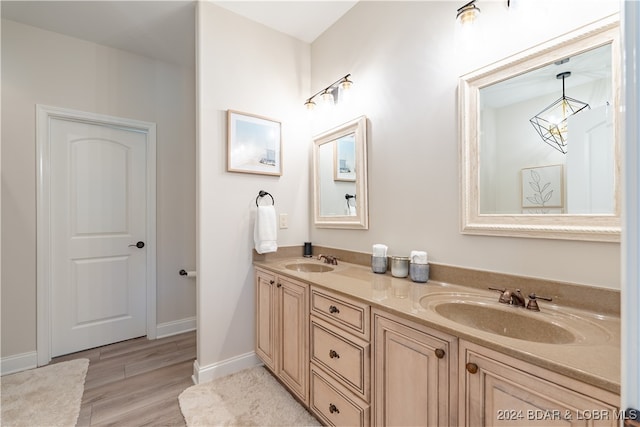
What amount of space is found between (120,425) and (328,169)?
209 cm

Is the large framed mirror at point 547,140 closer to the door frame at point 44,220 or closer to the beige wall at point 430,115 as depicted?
the beige wall at point 430,115

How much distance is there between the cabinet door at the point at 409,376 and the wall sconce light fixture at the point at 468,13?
138 cm

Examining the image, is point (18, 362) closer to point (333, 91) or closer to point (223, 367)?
point (223, 367)

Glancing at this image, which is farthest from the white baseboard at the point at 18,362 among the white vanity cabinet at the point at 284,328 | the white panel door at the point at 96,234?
the white vanity cabinet at the point at 284,328

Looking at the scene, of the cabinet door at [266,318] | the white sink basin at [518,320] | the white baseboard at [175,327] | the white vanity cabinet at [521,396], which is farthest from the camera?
the white baseboard at [175,327]

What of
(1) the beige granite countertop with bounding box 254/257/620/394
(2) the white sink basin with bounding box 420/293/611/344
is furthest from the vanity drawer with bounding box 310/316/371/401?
(2) the white sink basin with bounding box 420/293/611/344

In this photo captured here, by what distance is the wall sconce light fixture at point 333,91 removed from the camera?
2.04 metres

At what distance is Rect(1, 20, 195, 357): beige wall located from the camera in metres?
2.14

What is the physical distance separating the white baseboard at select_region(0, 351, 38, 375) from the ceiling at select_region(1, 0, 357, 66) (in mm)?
2606

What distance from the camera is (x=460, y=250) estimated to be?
4.66ft

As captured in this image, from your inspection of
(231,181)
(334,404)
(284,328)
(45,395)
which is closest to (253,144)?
(231,181)

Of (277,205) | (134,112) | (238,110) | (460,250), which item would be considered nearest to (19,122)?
(134,112)

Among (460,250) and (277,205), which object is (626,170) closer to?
(460,250)

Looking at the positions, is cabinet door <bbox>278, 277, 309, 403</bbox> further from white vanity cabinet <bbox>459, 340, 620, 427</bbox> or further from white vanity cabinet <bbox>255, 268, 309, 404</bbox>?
white vanity cabinet <bbox>459, 340, 620, 427</bbox>
